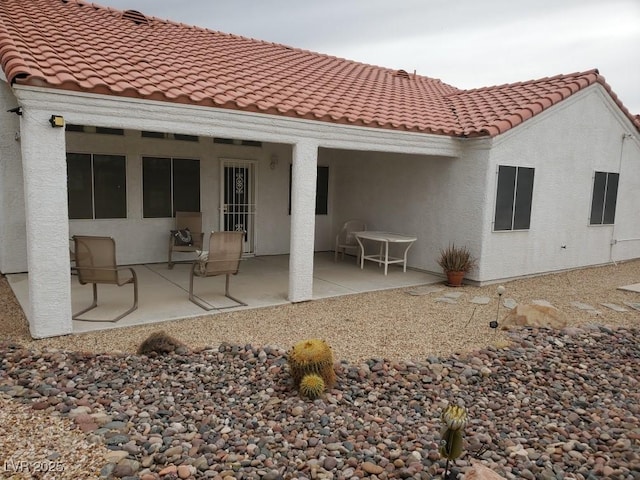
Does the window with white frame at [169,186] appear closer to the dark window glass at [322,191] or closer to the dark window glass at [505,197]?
the dark window glass at [322,191]

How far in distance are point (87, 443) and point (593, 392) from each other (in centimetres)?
466

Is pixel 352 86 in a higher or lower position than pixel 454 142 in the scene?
higher

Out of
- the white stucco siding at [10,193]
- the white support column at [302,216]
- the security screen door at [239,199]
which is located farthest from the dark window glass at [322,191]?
the white stucco siding at [10,193]

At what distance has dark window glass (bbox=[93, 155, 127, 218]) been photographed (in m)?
10.3

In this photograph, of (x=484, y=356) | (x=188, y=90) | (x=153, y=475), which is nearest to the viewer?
(x=153, y=475)

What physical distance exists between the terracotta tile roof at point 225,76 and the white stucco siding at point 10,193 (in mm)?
1685

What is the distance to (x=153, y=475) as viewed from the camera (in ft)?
11.0

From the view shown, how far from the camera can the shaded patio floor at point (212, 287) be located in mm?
7297

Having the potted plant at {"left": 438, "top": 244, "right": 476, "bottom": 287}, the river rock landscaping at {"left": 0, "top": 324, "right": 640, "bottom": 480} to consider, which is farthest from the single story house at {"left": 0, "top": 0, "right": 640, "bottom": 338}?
the river rock landscaping at {"left": 0, "top": 324, "right": 640, "bottom": 480}

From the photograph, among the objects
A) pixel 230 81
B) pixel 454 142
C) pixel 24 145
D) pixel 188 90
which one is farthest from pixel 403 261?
pixel 24 145

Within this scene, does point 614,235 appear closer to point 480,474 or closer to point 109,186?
point 480,474

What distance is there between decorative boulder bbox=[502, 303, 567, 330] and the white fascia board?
3794mm

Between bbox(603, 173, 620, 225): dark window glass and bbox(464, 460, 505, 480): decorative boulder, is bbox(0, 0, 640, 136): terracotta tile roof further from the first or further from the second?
bbox(464, 460, 505, 480): decorative boulder

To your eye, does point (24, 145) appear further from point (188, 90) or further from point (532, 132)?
point (532, 132)
